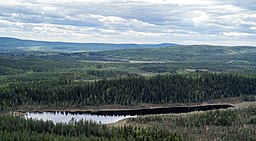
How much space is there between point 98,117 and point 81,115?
6.73 m

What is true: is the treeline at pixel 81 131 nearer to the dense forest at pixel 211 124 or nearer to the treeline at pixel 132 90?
the dense forest at pixel 211 124

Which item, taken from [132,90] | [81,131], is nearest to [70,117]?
[132,90]

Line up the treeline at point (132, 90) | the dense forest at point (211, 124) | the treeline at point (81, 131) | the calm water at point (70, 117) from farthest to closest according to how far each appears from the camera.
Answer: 1. the treeline at point (132, 90)
2. the calm water at point (70, 117)
3. the dense forest at point (211, 124)
4. the treeline at point (81, 131)

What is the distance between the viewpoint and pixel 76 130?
92188mm

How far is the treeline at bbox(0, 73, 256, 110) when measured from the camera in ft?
511

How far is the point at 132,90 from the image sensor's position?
551ft

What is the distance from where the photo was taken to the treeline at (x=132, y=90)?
155750mm

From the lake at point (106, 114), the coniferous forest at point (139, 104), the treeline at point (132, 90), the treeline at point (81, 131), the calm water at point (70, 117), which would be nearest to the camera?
the treeline at point (81, 131)

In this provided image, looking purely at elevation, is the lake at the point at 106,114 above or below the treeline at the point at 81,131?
below

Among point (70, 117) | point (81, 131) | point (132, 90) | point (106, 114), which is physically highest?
point (81, 131)

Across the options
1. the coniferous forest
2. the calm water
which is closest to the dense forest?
the coniferous forest

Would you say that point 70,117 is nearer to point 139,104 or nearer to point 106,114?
point 106,114

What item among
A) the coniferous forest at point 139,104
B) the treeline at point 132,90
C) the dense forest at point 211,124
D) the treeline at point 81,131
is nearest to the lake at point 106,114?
the coniferous forest at point 139,104

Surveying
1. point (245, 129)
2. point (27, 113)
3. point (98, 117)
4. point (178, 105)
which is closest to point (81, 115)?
point (98, 117)
